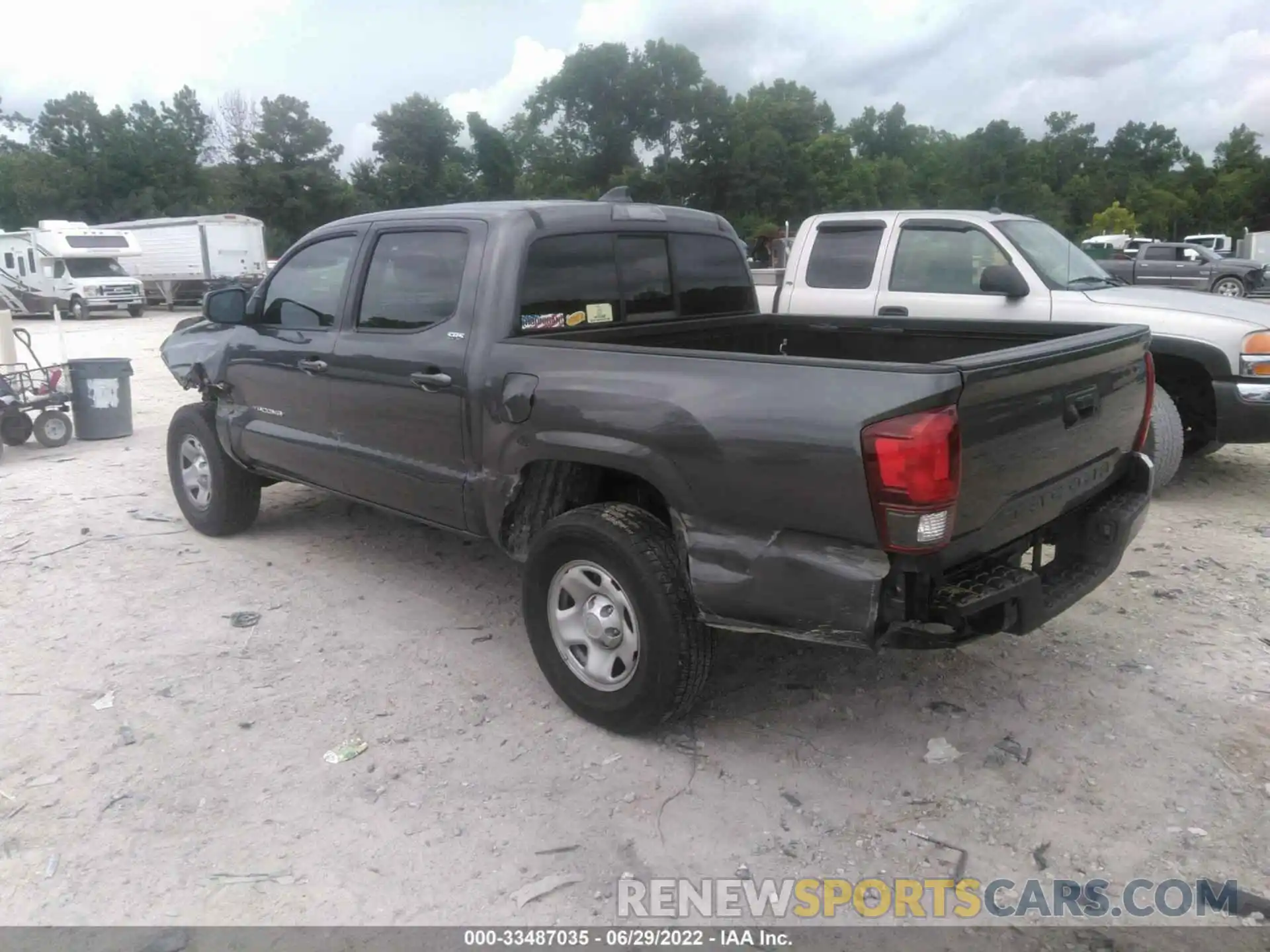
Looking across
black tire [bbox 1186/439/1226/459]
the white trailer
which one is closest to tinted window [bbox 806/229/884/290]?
black tire [bbox 1186/439/1226/459]

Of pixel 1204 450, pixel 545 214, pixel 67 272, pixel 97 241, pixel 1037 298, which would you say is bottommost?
pixel 1204 450

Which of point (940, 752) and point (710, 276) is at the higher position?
point (710, 276)

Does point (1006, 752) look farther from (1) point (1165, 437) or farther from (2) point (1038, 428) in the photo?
(1) point (1165, 437)

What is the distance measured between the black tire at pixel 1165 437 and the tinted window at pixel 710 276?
9.07 feet

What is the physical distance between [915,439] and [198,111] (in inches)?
2773

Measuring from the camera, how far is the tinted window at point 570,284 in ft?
13.0

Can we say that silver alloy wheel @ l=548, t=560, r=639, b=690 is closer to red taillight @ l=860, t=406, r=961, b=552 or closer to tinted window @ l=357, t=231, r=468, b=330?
red taillight @ l=860, t=406, r=961, b=552

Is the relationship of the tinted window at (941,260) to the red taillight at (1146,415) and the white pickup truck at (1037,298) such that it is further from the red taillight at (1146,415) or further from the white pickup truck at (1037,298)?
the red taillight at (1146,415)

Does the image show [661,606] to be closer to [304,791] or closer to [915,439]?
[915,439]

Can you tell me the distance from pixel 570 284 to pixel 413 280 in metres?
0.73

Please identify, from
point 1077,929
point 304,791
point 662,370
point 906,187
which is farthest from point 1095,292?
point 906,187

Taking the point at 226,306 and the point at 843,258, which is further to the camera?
the point at 843,258

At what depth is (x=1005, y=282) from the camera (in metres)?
6.45

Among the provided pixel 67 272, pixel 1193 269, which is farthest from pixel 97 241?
pixel 1193 269
